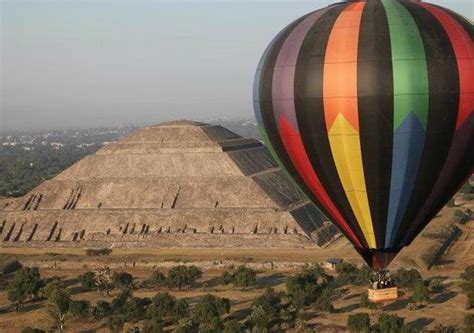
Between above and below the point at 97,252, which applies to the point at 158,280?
above

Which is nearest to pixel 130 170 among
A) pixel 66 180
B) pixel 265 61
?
pixel 66 180

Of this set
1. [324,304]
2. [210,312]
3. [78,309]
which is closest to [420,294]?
[324,304]

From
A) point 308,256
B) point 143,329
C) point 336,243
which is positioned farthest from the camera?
point 336,243

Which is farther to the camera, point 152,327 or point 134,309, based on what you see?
point 134,309

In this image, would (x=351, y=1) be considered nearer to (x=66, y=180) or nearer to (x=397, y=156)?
(x=397, y=156)

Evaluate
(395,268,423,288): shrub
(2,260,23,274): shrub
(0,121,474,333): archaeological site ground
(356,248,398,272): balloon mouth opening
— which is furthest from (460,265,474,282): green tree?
(2,260,23,274): shrub

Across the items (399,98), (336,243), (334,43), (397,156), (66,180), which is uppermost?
(334,43)

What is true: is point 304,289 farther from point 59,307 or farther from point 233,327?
point 59,307
